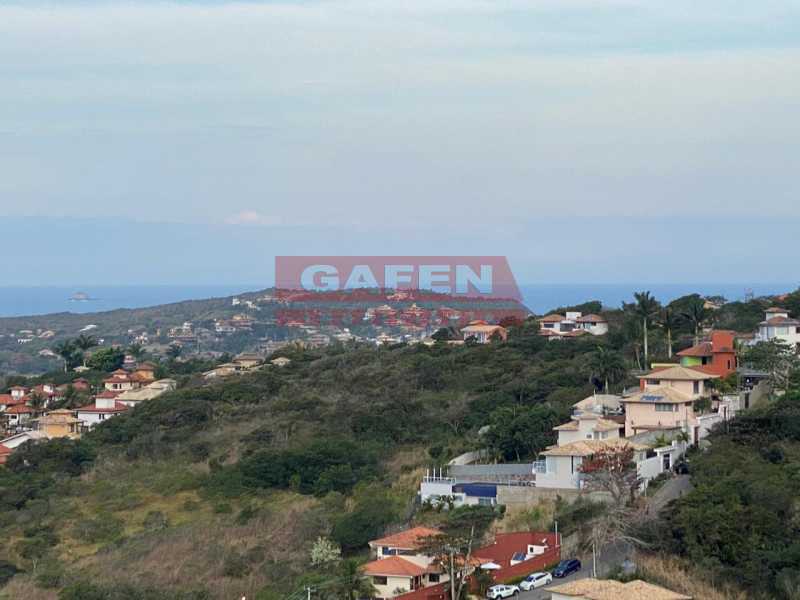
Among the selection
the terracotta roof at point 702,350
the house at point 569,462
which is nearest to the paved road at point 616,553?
the house at point 569,462

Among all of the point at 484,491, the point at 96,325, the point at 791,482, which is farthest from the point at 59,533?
the point at 96,325

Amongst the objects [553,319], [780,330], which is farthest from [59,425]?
[780,330]

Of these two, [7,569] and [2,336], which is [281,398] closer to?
[7,569]

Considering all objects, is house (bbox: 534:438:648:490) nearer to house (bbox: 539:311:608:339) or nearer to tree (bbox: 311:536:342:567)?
tree (bbox: 311:536:342:567)

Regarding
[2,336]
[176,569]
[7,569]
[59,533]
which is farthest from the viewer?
[2,336]

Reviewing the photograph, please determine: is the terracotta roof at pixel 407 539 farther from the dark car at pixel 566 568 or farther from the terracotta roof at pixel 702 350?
the terracotta roof at pixel 702 350

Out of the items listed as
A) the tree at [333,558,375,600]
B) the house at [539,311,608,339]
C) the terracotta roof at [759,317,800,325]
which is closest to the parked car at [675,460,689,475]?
the tree at [333,558,375,600]
